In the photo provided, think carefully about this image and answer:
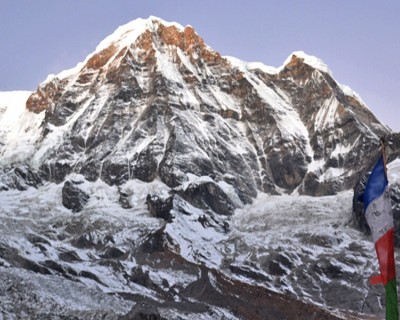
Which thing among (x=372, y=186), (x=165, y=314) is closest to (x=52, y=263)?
(x=165, y=314)

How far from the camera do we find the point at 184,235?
199 meters

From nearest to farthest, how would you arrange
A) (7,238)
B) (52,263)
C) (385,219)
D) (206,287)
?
1. (385,219)
2. (206,287)
3. (52,263)
4. (7,238)

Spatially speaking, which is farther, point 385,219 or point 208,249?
point 208,249

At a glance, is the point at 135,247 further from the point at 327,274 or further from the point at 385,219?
the point at 385,219

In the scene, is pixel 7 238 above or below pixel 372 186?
below

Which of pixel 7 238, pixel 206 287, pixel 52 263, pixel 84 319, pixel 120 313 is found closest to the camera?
pixel 84 319

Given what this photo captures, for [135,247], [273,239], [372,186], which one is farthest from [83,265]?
[372,186]

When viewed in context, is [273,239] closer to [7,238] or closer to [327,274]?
[327,274]

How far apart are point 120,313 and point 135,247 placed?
92909 millimetres

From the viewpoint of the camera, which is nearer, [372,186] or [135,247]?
[372,186]

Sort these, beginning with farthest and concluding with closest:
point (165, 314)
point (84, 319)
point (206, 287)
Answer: point (206, 287) < point (165, 314) < point (84, 319)

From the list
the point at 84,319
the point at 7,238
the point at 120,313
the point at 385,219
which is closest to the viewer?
the point at 385,219

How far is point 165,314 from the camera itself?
114 m

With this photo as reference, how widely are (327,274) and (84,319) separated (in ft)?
311
